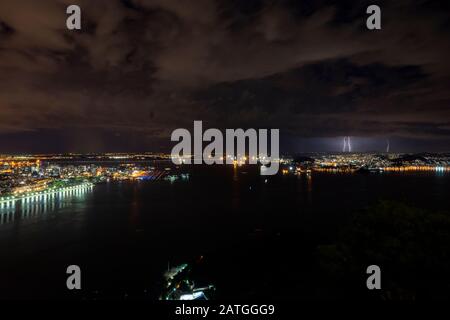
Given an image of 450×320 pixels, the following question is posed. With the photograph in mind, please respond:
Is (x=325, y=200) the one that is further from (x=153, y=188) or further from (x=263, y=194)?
(x=153, y=188)

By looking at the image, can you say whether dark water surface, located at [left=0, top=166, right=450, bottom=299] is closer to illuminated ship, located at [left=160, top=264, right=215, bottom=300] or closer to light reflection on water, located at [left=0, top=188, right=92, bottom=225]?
light reflection on water, located at [left=0, top=188, right=92, bottom=225]

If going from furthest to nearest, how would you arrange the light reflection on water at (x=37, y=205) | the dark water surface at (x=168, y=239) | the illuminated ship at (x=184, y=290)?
the light reflection on water at (x=37, y=205) < the dark water surface at (x=168, y=239) < the illuminated ship at (x=184, y=290)

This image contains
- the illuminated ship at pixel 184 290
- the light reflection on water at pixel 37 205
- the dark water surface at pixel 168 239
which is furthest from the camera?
Answer: the light reflection on water at pixel 37 205

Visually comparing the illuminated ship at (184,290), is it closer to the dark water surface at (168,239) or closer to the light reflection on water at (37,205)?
the dark water surface at (168,239)

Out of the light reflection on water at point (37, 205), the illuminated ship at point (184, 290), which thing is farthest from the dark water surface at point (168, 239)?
the illuminated ship at point (184, 290)

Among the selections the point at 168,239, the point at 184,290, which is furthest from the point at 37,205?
the point at 184,290
